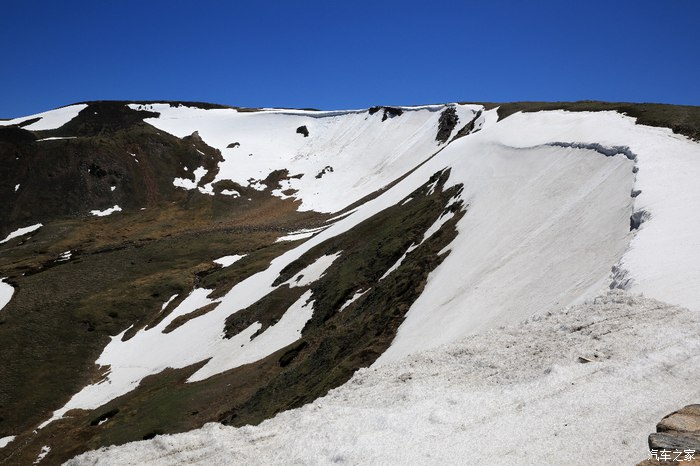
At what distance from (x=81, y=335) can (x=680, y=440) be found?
239 feet

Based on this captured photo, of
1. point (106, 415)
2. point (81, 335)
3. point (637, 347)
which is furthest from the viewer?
point (81, 335)

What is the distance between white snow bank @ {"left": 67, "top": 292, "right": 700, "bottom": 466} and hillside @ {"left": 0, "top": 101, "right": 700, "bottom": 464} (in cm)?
19

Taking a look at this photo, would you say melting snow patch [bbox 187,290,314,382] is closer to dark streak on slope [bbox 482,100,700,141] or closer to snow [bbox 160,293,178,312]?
snow [bbox 160,293,178,312]

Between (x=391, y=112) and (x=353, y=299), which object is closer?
(x=353, y=299)

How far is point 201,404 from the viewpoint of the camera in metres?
39.5

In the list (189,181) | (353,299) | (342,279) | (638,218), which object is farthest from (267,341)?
(189,181)

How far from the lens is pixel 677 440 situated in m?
8.86

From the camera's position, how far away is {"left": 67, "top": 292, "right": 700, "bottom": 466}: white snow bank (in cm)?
1098

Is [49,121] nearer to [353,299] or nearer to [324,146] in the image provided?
[324,146]

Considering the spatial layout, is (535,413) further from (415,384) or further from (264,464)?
(264,464)

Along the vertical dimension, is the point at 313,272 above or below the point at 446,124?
below

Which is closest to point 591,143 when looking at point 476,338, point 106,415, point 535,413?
point 476,338

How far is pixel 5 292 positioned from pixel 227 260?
112 ft

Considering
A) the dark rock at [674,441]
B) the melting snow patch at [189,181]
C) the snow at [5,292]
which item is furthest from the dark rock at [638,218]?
the melting snow patch at [189,181]
